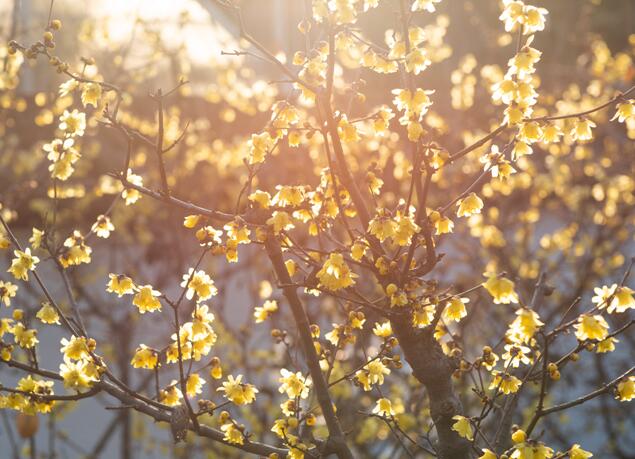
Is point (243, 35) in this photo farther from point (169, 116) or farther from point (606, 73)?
point (606, 73)

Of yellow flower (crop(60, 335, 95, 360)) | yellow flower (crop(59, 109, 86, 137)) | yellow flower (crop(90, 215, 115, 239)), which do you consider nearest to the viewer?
yellow flower (crop(60, 335, 95, 360))

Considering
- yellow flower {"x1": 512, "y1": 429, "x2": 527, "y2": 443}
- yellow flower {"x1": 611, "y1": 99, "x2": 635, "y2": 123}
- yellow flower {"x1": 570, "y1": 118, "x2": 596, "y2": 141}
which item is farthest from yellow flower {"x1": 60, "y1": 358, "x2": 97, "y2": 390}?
yellow flower {"x1": 611, "y1": 99, "x2": 635, "y2": 123}

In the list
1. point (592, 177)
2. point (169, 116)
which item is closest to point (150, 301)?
point (169, 116)

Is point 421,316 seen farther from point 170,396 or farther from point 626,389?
point 170,396

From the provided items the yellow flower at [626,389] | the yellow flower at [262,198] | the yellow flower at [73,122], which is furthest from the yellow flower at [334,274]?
the yellow flower at [73,122]

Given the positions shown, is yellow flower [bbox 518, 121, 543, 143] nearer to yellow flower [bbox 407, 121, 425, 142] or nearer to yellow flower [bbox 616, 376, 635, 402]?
yellow flower [bbox 407, 121, 425, 142]

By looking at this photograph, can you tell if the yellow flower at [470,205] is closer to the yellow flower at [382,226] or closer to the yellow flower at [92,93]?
the yellow flower at [382,226]

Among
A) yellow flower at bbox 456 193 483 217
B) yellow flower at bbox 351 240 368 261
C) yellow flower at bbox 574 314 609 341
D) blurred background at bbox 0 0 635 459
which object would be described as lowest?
yellow flower at bbox 574 314 609 341
